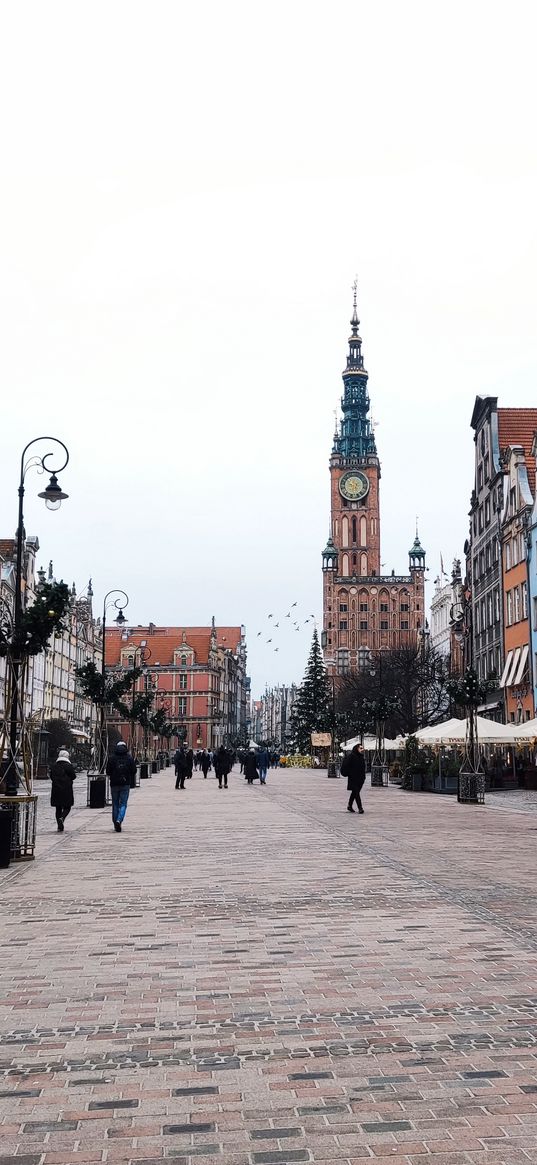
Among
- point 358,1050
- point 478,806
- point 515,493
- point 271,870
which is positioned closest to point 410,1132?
point 358,1050

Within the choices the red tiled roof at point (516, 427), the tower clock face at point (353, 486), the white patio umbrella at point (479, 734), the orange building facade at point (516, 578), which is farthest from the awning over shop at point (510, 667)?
the tower clock face at point (353, 486)

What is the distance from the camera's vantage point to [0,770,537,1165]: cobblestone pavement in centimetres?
462

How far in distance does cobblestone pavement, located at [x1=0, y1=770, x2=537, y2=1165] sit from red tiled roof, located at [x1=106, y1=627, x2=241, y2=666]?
409 feet

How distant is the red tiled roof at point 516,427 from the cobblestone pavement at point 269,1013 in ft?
148

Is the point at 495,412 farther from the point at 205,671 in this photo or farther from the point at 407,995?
the point at 205,671

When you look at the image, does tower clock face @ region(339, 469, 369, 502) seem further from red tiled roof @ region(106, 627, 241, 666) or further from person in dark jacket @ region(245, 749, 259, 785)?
person in dark jacket @ region(245, 749, 259, 785)

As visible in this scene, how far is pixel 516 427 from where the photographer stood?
190 ft

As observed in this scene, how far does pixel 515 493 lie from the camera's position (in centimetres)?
5184

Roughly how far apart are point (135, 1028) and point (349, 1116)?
6.07ft

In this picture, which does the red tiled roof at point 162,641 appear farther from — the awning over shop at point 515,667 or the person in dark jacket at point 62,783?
the person in dark jacket at point 62,783

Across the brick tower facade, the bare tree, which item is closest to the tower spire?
the brick tower facade

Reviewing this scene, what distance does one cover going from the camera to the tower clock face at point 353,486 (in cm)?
14600

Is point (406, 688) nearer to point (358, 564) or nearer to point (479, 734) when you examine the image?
point (479, 734)

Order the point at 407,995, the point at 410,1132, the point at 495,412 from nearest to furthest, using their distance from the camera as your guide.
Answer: the point at 410,1132 < the point at 407,995 < the point at 495,412
